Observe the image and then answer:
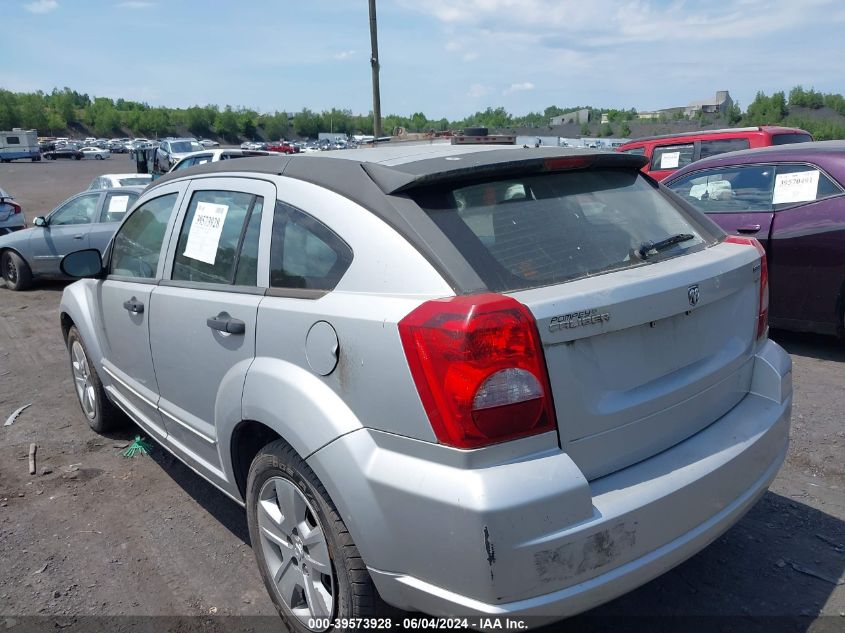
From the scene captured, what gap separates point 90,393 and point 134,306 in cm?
158

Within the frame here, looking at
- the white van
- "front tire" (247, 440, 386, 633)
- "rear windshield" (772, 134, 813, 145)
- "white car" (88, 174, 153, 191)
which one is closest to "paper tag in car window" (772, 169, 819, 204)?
"rear windshield" (772, 134, 813, 145)

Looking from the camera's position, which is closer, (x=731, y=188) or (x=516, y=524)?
(x=516, y=524)

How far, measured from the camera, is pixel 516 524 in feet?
6.27

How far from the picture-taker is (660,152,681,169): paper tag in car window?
38.0 ft

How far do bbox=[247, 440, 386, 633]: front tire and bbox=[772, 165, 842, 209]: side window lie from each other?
204 inches

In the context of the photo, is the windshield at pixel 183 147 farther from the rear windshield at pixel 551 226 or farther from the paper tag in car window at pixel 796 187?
the rear windshield at pixel 551 226

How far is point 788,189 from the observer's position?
5957mm

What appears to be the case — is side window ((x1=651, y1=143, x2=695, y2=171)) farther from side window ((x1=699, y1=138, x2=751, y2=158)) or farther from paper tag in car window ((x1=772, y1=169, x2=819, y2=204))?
paper tag in car window ((x1=772, y1=169, x2=819, y2=204))

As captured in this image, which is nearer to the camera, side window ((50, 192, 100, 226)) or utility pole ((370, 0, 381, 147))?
side window ((50, 192, 100, 226))

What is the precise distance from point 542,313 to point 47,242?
10.9 m

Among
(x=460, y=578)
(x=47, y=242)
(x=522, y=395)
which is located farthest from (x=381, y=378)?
(x=47, y=242)

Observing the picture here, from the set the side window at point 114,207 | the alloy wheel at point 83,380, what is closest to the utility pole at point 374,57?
the side window at point 114,207

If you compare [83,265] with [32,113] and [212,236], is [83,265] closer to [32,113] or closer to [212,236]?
[212,236]

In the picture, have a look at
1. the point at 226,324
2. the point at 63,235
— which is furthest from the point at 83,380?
the point at 63,235
